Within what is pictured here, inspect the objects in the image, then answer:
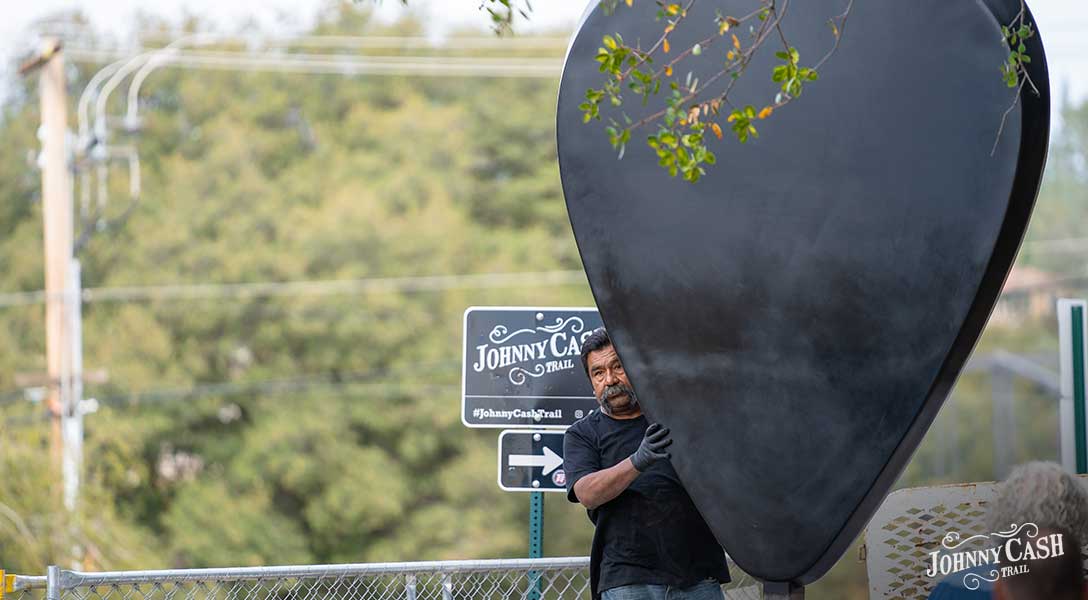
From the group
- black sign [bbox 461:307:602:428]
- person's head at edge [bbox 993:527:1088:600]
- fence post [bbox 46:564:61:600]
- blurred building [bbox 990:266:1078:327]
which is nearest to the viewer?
person's head at edge [bbox 993:527:1088:600]

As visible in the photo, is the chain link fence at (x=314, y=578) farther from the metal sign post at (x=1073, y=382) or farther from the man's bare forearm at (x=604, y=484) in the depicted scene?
the metal sign post at (x=1073, y=382)

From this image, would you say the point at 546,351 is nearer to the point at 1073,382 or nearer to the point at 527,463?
the point at 527,463

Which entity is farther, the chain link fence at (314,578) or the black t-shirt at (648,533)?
the chain link fence at (314,578)

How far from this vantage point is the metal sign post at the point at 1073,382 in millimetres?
4172

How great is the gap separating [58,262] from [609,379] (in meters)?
14.9

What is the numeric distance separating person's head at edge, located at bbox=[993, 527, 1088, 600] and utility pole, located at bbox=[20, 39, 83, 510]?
15.3 meters

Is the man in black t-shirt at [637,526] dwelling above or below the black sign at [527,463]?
above

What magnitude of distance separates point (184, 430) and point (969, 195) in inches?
844

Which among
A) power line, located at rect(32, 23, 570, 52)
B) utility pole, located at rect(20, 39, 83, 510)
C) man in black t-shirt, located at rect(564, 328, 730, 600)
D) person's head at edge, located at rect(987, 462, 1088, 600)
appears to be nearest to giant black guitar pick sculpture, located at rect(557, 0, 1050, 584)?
person's head at edge, located at rect(987, 462, 1088, 600)

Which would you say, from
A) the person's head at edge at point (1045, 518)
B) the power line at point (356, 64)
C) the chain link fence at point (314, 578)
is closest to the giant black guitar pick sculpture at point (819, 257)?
the person's head at edge at point (1045, 518)

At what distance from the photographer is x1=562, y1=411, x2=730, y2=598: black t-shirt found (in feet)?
11.3

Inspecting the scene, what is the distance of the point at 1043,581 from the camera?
110 inches

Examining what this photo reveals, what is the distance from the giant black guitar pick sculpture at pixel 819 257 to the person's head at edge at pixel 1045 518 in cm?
33

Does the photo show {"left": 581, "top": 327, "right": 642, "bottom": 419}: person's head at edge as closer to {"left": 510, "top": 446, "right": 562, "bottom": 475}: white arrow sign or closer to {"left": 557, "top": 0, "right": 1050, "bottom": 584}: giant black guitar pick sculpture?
→ {"left": 557, "top": 0, "right": 1050, "bottom": 584}: giant black guitar pick sculpture
